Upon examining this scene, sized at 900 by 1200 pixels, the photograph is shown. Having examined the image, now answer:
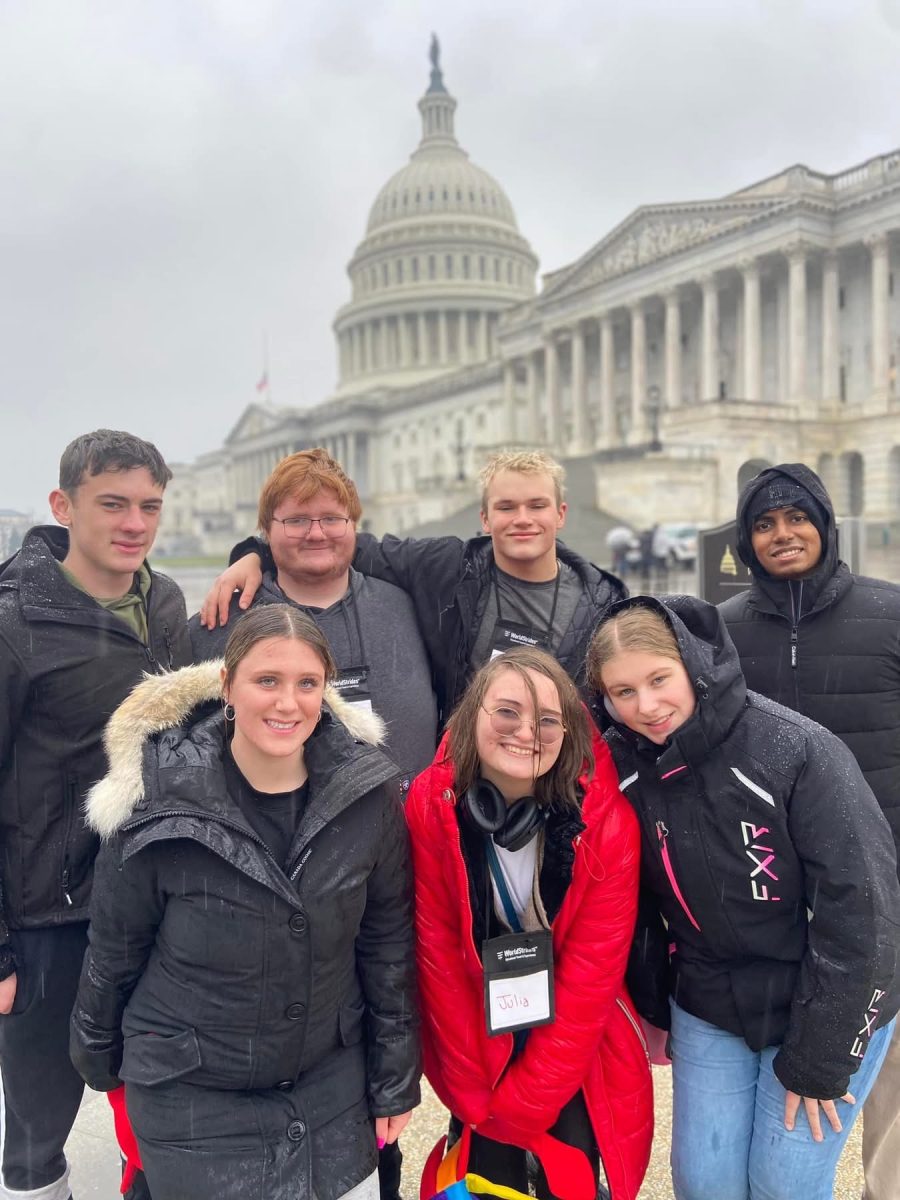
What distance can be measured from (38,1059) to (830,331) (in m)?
47.1

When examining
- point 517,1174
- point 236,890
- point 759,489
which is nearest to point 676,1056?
point 517,1174

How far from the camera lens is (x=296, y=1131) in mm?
2932

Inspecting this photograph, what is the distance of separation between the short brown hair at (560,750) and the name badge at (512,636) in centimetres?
103

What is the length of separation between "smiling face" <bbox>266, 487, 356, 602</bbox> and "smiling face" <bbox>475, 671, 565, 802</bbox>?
127cm

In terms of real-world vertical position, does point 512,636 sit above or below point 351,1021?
above

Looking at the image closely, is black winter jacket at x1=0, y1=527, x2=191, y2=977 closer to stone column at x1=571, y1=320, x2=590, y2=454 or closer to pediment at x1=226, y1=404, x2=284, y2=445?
stone column at x1=571, y1=320, x2=590, y2=454

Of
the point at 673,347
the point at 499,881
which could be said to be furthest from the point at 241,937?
the point at 673,347

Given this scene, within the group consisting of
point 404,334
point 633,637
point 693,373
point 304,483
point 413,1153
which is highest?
point 404,334

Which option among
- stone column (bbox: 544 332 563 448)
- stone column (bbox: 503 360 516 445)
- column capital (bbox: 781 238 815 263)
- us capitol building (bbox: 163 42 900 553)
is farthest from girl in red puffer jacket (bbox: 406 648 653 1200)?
stone column (bbox: 503 360 516 445)

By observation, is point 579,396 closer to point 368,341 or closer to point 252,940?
point 368,341

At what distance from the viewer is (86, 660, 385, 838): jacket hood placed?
2938 millimetres

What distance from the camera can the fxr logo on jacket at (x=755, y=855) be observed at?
3111mm

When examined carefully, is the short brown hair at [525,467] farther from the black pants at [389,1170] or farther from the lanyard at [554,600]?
the black pants at [389,1170]

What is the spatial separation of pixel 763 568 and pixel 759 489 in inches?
13.8
